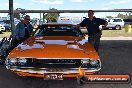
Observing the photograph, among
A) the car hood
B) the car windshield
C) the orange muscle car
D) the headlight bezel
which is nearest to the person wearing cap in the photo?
the car windshield

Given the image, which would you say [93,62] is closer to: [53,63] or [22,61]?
[53,63]

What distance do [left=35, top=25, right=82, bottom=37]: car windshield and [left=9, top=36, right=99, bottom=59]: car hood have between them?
2.48ft

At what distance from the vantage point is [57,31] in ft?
29.6

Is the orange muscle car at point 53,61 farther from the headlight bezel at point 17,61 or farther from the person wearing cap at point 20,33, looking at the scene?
the person wearing cap at point 20,33

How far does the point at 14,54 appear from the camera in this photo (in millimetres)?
6965

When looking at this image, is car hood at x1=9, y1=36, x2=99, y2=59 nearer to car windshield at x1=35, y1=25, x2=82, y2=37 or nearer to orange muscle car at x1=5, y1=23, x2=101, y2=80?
orange muscle car at x1=5, y1=23, x2=101, y2=80

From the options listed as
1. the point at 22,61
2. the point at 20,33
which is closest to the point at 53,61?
the point at 22,61

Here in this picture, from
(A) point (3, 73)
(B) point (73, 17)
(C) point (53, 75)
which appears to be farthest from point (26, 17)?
(B) point (73, 17)

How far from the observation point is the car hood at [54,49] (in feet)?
22.5

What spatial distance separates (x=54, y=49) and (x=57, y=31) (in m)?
1.96

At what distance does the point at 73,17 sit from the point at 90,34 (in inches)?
1166

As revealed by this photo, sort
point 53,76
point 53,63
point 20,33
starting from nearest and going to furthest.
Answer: point 53,76, point 53,63, point 20,33

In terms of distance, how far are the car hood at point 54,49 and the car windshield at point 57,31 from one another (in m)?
0.75

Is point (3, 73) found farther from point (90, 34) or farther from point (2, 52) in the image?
point (90, 34)
